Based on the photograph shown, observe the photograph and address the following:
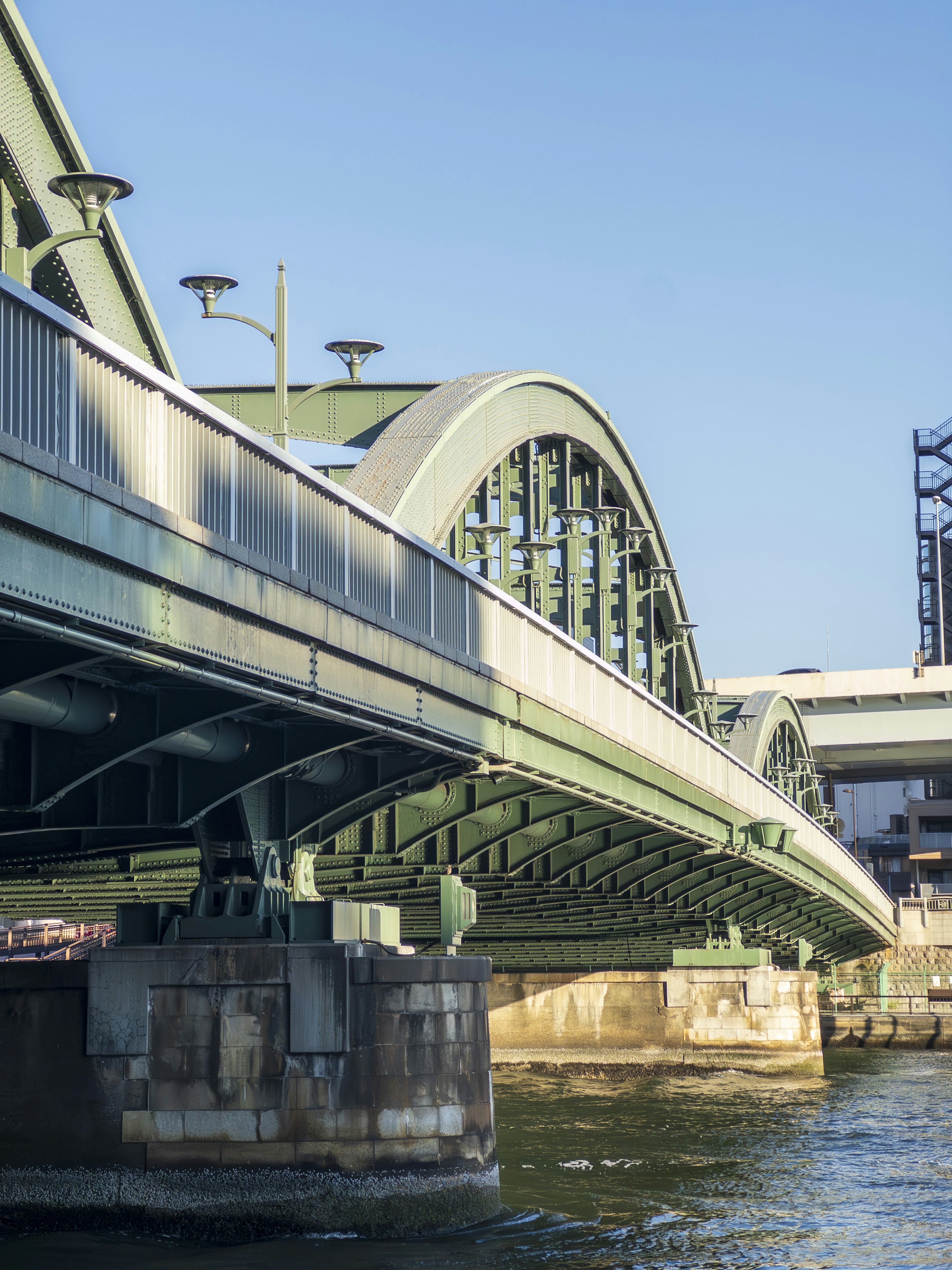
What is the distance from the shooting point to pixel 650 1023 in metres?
50.4

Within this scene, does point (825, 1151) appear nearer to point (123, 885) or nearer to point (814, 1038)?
point (123, 885)

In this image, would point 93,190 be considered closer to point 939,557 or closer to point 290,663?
point 290,663

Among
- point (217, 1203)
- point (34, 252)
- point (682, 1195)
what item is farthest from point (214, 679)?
point (682, 1195)

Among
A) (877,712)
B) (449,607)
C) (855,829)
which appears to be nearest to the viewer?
(449,607)

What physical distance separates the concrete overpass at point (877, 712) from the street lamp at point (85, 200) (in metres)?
68.1

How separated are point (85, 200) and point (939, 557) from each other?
337ft

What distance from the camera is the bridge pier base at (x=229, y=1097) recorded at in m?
18.6

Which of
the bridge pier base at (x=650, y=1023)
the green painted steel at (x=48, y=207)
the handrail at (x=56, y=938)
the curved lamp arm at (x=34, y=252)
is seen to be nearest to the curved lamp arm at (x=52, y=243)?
the curved lamp arm at (x=34, y=252)

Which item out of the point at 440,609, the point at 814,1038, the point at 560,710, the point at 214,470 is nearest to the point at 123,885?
the point at 560,710

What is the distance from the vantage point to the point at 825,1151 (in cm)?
3212

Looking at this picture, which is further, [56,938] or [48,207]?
[56,938]

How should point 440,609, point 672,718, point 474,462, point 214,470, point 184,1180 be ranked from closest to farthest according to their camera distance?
point 214,470
point 184,1180
point 440,609
point 672,718
point 474,462

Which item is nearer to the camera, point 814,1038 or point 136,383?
point 136,383

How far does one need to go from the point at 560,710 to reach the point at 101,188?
12.7m
